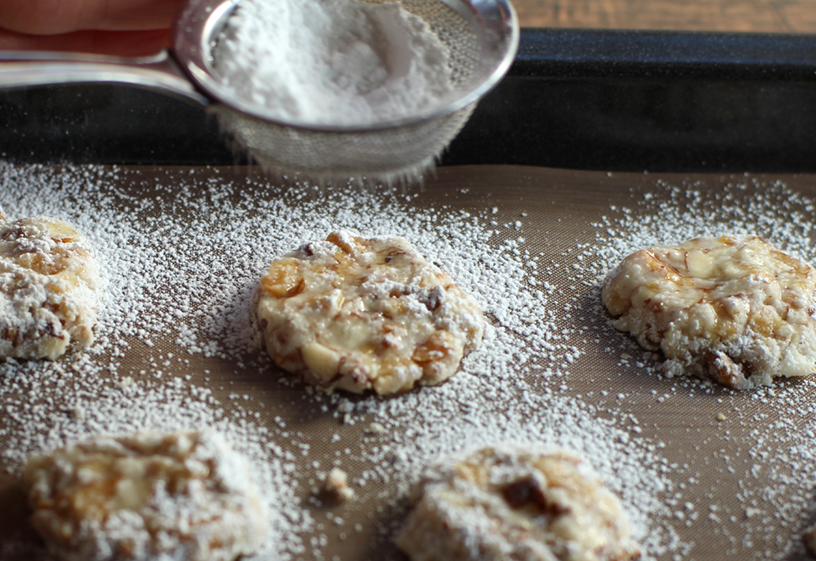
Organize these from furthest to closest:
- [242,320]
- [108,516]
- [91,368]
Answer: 1. [242,320]
2. [91,368]
3. [108,516]

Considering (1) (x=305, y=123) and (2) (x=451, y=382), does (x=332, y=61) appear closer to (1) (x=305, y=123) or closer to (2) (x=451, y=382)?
(1) (x=305, y=123)

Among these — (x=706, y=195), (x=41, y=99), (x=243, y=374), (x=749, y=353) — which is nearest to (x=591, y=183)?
(x=706, y=195)

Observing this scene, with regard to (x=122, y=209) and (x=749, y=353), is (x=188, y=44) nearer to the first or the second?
(x=122, y=209)

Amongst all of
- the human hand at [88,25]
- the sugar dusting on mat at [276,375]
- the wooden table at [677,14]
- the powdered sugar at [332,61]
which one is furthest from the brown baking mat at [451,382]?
the wooden table at [677,14]

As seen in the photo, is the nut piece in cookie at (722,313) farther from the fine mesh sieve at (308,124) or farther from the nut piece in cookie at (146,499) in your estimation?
the nut piece in cookie at (146,499)

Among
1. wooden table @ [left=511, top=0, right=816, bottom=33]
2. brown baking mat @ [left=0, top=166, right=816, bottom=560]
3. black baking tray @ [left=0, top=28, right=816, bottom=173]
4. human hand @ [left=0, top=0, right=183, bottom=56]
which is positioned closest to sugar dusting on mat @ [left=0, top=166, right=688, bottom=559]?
brown baking mat @ [left=0, top=166, right=816, bottom=560]

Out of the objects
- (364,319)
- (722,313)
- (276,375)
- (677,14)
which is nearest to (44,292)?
(276,375)

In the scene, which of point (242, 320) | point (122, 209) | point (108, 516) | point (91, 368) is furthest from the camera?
point (122, 209)
